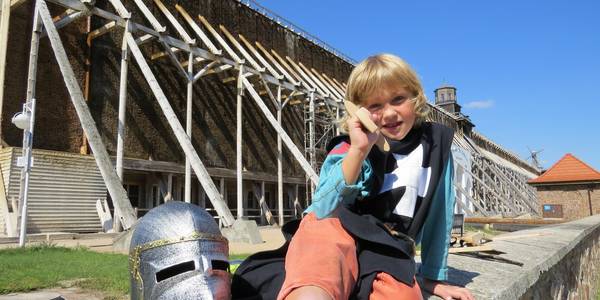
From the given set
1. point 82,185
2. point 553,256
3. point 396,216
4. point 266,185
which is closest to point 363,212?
point 396,216

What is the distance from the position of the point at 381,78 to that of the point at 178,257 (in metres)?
1.12

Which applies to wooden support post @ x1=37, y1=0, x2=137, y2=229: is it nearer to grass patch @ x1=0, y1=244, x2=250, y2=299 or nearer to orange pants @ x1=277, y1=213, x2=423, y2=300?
grass patch @ x1=0, y1=244, x2=250, y2=299

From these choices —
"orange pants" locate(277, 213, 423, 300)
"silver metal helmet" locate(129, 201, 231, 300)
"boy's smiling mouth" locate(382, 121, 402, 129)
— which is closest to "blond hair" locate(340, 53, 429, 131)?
"boy's smiling mouth" locate(382, 121, 402, 129)

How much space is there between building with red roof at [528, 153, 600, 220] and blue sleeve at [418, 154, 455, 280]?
994 inches

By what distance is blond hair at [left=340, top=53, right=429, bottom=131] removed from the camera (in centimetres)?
194

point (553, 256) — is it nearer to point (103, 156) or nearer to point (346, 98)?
point (346, 98)

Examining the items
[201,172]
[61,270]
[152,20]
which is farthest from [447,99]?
[61,270]

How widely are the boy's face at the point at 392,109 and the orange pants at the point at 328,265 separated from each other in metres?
0.55

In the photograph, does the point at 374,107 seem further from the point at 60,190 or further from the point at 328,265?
the point at 60,190

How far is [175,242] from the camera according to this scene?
156 centimetres

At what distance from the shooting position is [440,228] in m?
2.12

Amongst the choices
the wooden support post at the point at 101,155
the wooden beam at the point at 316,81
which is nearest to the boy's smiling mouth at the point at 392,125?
the wooden support post at the point at 101,155

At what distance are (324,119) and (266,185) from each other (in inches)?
215

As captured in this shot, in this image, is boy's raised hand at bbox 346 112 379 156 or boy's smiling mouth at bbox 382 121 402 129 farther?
boy's smiling mouth at bbox 382 121 402 129
